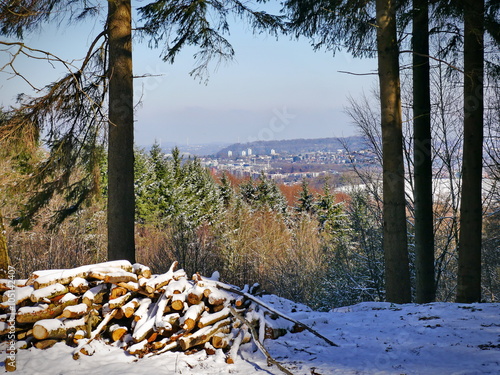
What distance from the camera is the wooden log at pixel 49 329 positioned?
3512 millimetres

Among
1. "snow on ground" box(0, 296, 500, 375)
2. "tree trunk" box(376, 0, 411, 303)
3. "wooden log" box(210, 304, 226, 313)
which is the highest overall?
"tree trunk" box(376, 0, 411, 303)

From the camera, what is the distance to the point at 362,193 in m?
15.0

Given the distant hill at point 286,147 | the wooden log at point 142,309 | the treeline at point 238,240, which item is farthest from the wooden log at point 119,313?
the distant hill at point 286,147

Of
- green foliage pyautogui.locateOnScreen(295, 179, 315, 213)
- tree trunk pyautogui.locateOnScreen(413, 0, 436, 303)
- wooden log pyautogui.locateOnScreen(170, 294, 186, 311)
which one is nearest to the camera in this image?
wooden log pyautogui.locateOnScreen(170, 294, 186, 311)

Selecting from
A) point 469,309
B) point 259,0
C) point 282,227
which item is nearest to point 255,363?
point 469,309

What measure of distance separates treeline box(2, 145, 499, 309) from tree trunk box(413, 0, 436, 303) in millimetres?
3934

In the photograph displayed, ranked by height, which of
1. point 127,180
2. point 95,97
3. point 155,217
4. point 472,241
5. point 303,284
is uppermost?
point 95,97

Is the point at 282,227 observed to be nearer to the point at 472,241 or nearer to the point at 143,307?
the point at 472,241

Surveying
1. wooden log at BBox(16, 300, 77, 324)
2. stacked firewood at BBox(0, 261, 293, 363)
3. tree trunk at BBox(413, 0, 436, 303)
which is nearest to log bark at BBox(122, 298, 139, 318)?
stacked firewood at BBox(0, 261, 293, 363)

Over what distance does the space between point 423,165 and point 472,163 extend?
1.12m

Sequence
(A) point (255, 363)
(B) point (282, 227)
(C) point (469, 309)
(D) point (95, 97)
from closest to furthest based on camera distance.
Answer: (A) point (255, 363) < (C) point (469, 309) < (D) point (95, 97) < (B) point (282, 227)

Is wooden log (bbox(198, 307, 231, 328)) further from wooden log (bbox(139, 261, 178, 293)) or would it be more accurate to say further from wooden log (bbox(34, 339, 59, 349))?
wooden log (bbox(34, 339, 59, 349))

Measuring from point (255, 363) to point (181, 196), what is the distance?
84.9 feet

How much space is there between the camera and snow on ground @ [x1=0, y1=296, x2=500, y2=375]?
3.21 metres
